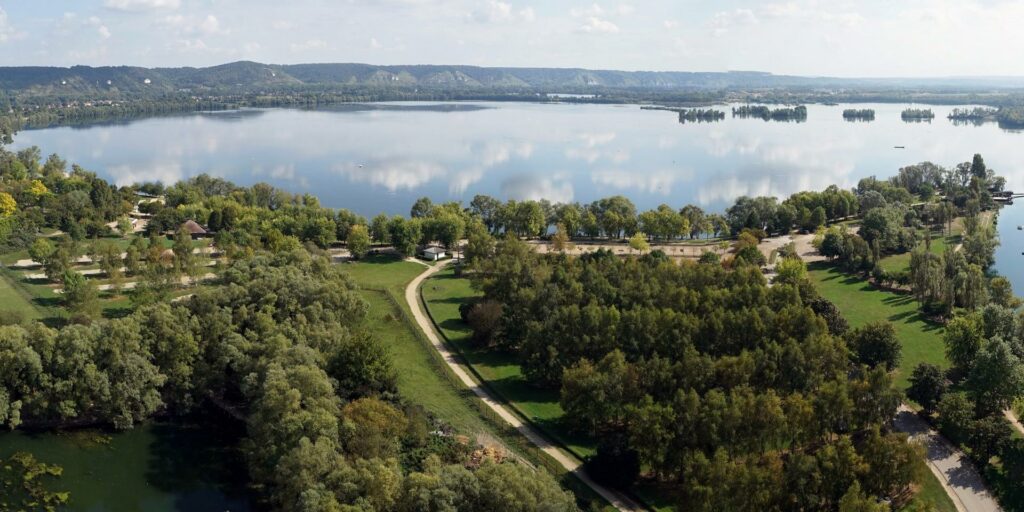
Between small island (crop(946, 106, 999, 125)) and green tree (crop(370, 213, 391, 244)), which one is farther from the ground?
small island (crop(946, 106, 999, 125))

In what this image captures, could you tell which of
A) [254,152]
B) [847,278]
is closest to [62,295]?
[847,278]

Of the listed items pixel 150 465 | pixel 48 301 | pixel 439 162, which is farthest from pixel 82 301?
pixel 439 162

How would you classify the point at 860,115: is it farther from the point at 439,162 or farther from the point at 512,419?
the point at 512,419

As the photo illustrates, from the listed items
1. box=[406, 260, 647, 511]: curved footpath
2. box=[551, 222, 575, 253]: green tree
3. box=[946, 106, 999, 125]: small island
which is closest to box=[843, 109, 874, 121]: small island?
box=[946, 106, 999, 125]: small island

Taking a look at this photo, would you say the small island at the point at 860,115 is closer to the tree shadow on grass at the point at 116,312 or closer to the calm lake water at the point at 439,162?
the calm lake water at the point at 439,162

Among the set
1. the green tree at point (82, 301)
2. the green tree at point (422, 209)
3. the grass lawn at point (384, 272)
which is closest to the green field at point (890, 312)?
the grass lawn at point (384, 272)

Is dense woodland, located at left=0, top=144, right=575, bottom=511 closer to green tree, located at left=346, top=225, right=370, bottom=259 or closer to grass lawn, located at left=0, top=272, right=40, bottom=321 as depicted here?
grass lawn, located at left=0, top=272, right=40, bottom=321
